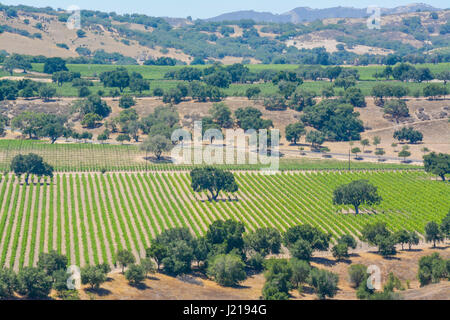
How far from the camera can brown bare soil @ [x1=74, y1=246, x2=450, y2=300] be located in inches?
2298

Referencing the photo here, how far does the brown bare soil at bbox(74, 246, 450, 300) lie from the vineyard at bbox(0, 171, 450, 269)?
9.84m

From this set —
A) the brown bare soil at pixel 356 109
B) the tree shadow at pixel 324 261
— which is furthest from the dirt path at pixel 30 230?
the brown bare soil at pixel 356 109

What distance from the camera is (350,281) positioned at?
6794 centimetres

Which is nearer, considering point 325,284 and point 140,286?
point 325,284

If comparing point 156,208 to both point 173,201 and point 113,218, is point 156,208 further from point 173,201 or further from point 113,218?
point 113,218

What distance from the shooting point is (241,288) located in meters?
65.1

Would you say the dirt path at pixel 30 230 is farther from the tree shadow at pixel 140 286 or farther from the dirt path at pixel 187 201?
the dirt path at pixel 187 201

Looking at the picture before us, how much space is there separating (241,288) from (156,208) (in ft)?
110

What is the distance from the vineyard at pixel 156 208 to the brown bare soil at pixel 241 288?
32.3ft

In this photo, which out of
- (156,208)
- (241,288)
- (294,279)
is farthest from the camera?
(156,208)

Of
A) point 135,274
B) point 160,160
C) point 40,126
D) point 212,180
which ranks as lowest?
point 135,274

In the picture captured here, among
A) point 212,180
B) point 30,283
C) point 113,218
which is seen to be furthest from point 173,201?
point 30,283

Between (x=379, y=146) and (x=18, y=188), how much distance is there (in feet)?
297
